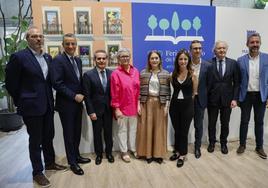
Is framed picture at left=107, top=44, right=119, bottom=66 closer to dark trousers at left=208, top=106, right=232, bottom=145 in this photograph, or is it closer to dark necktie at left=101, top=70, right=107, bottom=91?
dark necktie at left=101, top=70, right=107, bottom=91

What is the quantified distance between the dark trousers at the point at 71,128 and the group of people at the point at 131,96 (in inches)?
0.4

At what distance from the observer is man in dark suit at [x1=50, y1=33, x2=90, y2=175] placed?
106 inches

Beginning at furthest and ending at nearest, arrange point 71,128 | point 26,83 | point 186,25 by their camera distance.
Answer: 1. point 186,25
2. point 71,128
3. point 26,83

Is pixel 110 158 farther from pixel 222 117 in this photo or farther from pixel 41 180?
pixel 222 117

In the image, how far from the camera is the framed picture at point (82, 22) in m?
3.31

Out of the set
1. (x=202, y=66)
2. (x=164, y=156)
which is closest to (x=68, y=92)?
(x=164, y=156)

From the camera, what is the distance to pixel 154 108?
3.09 metres

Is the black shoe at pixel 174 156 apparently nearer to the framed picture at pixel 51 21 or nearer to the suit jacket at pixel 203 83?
the suit jacket at pixel 203 83

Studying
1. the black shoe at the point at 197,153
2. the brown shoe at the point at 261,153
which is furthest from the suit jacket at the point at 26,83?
the brown shoe at the point at 261,153

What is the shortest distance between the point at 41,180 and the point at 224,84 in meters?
2.45

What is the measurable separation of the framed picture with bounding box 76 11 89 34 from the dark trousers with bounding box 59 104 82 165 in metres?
1.08

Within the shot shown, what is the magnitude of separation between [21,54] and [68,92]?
0.60 meters

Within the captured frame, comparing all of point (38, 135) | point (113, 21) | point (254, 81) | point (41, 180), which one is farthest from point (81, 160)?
point (254, 81)

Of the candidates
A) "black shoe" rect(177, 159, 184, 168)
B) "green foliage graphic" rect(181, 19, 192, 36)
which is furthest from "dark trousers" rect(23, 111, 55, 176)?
"green foliage graphic" rect(181, 19, 192, 36)
